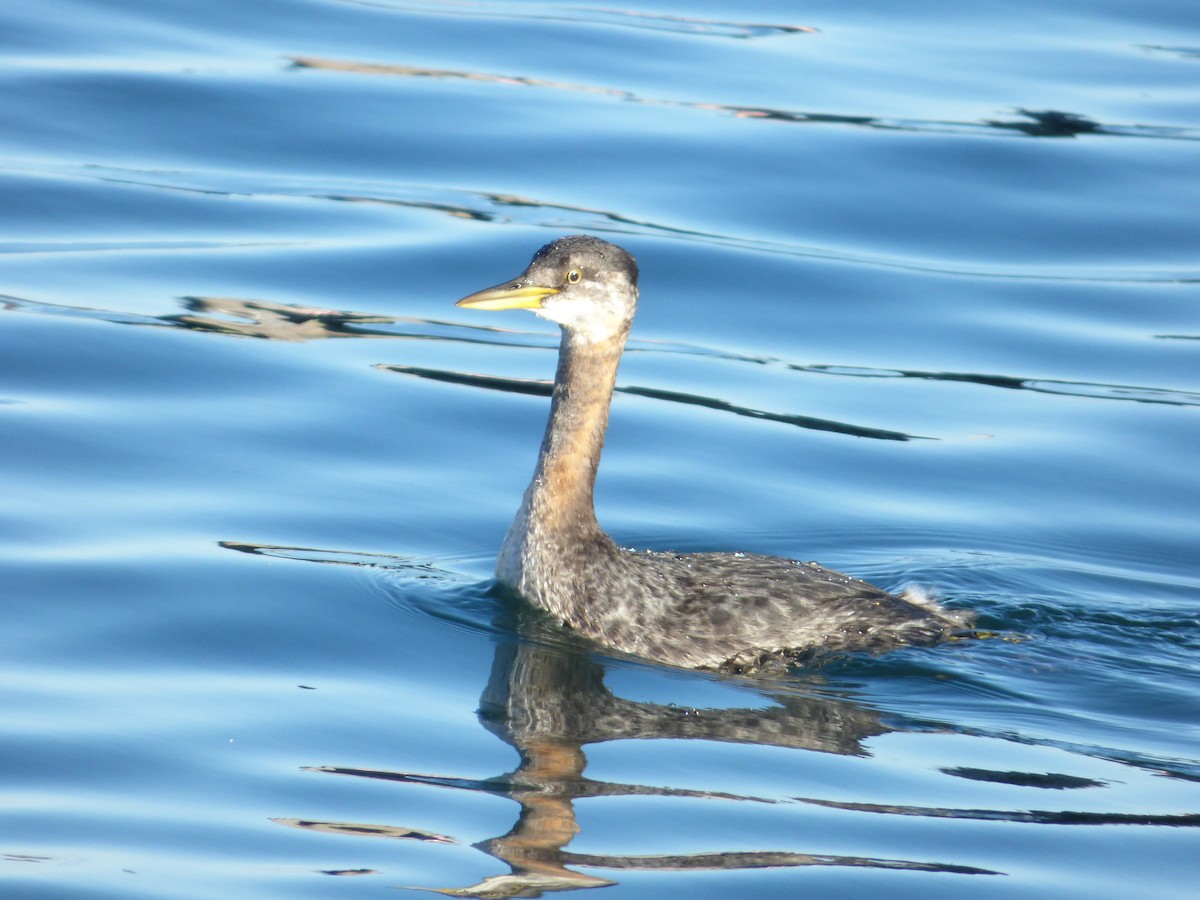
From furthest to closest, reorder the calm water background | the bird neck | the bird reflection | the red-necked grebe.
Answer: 1. the bird neck
2. the red-necked grebe
3. the calm water background
4. the bird reflection

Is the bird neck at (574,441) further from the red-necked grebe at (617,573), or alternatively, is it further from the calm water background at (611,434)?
the calm water background at (611,434)

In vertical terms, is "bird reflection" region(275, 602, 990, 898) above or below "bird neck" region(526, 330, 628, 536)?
below

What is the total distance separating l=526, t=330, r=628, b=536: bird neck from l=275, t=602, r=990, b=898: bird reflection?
508 millimetres

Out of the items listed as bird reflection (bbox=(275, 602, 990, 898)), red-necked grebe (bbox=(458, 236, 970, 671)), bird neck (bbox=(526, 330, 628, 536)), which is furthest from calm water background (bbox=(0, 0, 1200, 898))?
bird neck (bbox=(526, 330, 628, 536))

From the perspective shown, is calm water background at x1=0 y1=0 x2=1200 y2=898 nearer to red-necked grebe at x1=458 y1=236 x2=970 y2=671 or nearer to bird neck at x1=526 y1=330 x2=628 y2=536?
red-necked grebe at x1=458 y1=236 x2=970 y2=671

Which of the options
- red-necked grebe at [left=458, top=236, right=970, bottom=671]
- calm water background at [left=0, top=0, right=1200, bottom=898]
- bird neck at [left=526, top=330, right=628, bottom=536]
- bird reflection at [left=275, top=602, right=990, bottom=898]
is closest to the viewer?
bird reflection at [left=275, top=602, right=990, bottom=898]

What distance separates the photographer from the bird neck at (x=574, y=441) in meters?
9.01

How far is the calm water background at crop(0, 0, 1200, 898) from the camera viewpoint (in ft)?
21.9

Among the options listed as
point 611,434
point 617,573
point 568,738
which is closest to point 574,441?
point 617,573

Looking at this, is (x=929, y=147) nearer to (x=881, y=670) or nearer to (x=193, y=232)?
(x=193, y=232)

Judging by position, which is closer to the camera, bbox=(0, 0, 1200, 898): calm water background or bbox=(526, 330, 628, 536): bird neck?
bbox=(0, 0, 1200, 898): calm water background

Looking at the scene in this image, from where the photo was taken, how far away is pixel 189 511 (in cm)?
973

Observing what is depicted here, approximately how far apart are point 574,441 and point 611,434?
96.6 inches

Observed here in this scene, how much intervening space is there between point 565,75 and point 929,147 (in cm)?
396
